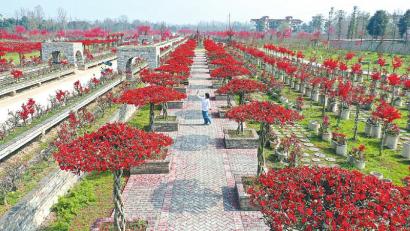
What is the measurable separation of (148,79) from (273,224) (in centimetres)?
1406

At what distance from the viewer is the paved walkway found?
9.48m

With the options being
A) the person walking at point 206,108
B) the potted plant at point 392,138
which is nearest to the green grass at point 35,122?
the person walking at point 206,108

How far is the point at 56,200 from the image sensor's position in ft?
33.7

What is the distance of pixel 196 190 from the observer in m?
11.3

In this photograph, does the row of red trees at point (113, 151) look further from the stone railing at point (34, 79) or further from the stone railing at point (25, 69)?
the stone railing at point (25, 69)

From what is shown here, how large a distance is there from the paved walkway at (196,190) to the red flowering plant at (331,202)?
3.32m

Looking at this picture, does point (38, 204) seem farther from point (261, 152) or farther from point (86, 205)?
point (261, 152)

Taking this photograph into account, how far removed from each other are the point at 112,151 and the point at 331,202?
4.57 m

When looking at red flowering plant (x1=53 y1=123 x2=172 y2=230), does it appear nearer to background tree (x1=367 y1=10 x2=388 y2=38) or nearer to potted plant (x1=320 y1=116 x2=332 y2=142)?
potted plant (x1=320 y1=116 x2=332 y2=142)

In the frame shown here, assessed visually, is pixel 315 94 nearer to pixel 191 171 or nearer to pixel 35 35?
pixel 191 171

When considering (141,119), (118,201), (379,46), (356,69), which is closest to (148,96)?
(141,119)

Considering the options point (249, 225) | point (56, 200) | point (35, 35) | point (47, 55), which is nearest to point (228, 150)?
point (249, 225)

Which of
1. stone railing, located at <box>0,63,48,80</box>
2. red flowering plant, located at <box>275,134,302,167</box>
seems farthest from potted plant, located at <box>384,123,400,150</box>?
stone railing, located at <box>0,63,48,80</box>

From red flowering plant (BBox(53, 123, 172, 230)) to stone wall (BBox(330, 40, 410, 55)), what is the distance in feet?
182
